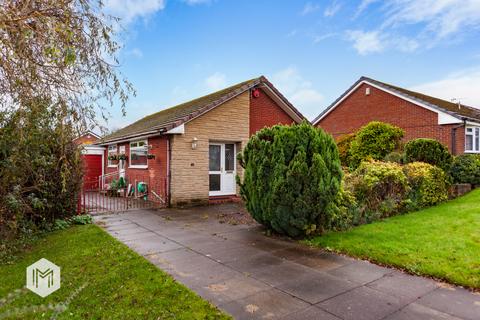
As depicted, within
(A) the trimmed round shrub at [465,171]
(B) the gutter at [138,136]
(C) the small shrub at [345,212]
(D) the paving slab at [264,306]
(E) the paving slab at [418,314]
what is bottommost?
(D) the paving slab at [264,306]

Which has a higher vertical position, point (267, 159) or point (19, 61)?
point (19, 61)

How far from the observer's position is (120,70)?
4.81 metres

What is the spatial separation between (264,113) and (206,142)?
3526 mm

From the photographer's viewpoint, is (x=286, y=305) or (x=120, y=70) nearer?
(x=286, y=305)

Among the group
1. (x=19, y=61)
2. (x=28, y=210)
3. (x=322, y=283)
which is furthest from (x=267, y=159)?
(x=28, y=210)

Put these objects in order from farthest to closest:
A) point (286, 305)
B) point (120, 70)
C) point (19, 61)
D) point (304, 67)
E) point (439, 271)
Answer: point (304, 67) → point (120, 70) → point (439, 271) → point (19, 61) → point (286, 305)

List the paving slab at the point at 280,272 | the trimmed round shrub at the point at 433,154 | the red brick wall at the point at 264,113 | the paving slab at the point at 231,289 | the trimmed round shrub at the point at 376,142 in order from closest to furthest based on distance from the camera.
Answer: the paving slab at the point at 231,289 → the paving slab at the point at 280,272 → the trimmed round shrub at the point at 433,154 → the red brick wall at the point at 264,113 → the trimmed round shrub at the point at 376,142

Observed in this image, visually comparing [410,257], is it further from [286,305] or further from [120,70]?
[120,70]

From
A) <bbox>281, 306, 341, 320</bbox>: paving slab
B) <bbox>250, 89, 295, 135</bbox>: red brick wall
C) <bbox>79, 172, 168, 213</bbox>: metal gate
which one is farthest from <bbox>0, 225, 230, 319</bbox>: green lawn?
<bbox>250, 89, 295, 135</bbox>: red brick wall

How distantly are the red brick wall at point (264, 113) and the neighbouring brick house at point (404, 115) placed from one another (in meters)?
7.99

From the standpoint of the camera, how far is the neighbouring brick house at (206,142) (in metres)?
11.4

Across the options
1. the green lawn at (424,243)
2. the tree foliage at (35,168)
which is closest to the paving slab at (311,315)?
the green lawn at (424,243)

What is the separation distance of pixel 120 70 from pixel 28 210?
4565mm

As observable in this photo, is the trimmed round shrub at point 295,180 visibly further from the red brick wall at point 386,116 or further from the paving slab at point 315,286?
the red brick wall at point 386,116
